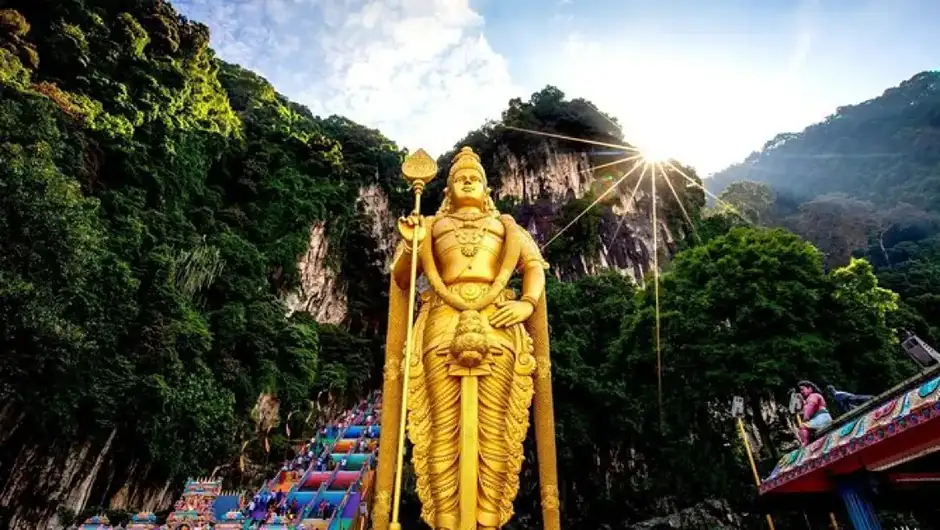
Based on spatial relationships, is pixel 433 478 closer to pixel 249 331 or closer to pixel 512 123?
pixel 249 331

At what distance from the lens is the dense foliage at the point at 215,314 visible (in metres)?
8.30

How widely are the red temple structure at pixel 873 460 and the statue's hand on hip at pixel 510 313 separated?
2.39 m

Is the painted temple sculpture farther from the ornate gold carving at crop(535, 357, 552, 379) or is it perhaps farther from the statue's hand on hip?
the statue's hand on hip

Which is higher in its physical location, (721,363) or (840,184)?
(840,184)

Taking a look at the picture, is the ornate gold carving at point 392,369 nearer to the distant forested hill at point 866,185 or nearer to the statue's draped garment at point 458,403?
the statue's draped garment at point 458,403

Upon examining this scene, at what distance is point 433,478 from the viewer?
3.47 metres

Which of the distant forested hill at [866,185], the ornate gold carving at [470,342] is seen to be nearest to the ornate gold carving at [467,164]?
the ornate gold carving at [470,342]

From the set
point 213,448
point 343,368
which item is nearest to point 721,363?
point 213,448

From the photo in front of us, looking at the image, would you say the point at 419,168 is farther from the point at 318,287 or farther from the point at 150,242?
the point at 318,287

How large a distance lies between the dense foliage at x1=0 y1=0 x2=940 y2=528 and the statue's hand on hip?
16.8 feet

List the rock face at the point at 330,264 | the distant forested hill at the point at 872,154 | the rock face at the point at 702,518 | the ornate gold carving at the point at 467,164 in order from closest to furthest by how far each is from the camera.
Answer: the ornate gold carving at the point at 467,164 → the rock face at the point at 702,518 → the rock face at the point at 330,264 → the distant forested hill at the point at 872,154

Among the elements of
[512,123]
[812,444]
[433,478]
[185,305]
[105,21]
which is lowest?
[433,478]

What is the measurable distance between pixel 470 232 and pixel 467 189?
0.45 metres

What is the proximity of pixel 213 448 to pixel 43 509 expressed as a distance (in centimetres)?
289
